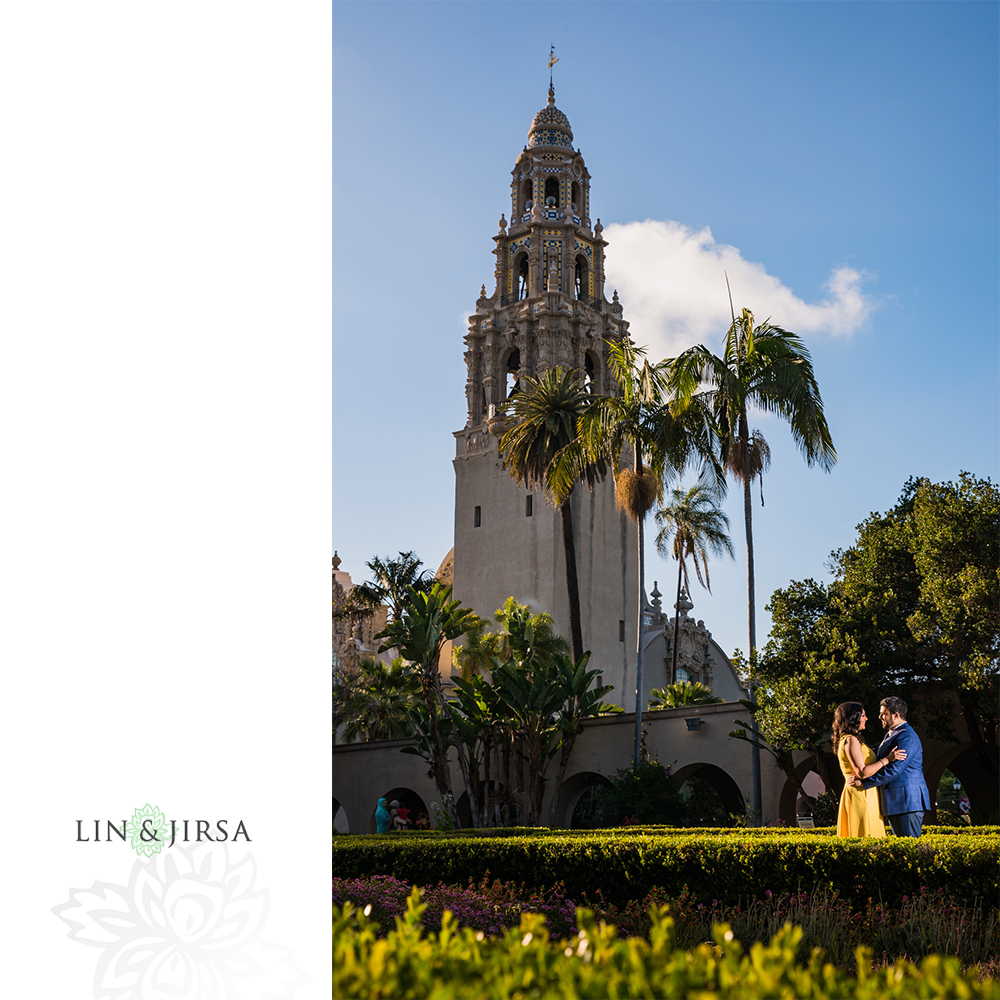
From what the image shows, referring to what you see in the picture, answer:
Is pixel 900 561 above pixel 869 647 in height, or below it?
above

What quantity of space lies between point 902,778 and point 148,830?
7.19 m

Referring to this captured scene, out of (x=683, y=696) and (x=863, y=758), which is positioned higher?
(x=863, y=758)

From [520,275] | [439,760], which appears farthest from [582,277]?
[439,760]

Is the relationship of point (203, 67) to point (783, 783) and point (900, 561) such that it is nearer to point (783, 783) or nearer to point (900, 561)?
point (900, 561)

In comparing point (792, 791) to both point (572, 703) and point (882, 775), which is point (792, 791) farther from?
point (882, 775)

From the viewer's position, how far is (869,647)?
19.9 meters

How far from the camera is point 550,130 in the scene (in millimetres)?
51625

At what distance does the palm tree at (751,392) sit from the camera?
65.2 ft

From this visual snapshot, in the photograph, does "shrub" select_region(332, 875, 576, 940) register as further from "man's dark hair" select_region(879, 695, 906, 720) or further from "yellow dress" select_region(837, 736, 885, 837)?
"man's dark hair" select_region(879, 695, 906, 720)

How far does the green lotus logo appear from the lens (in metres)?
4.11

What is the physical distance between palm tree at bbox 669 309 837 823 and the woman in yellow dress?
10824mm

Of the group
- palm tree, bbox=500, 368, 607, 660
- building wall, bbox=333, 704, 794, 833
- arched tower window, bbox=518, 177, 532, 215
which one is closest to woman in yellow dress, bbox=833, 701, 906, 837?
building wall, bbox=333, 704, 794, 833

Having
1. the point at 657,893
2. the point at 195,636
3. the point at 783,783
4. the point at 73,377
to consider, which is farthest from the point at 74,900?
the point at 783,783

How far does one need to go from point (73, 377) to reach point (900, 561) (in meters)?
19.6
